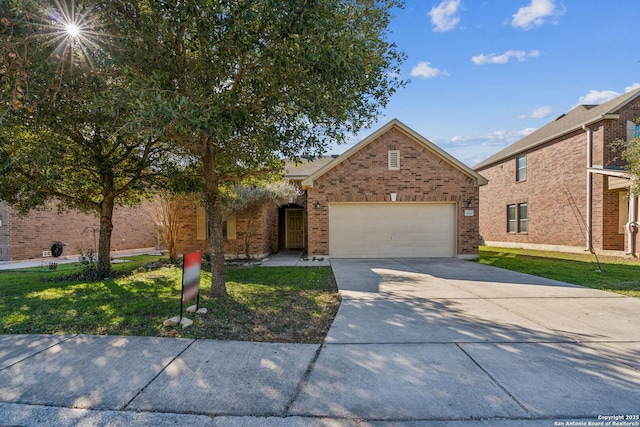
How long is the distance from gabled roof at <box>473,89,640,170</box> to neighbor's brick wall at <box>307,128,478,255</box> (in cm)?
636

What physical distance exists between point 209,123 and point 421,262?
9.49 metres

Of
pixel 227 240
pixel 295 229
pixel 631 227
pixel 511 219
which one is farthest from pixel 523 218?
pixel 227 240

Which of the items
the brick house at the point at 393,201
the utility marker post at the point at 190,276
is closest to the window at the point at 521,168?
Result: the brick house at the point at 393,201

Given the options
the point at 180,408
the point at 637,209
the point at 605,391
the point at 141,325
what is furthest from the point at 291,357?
the point at 637,209

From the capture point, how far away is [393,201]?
1327cm

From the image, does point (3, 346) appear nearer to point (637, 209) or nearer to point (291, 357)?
point (291, 357)

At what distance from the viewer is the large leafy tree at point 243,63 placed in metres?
4.86

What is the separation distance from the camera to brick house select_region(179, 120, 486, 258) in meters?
13.2

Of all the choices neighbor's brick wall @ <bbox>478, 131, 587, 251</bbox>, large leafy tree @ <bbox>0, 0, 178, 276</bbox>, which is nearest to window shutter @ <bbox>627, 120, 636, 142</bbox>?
Answer: neighbor's brick wall @ <bbox>478, 131, 587, 251</bbox>

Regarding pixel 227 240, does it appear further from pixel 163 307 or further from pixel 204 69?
pixel 204 69

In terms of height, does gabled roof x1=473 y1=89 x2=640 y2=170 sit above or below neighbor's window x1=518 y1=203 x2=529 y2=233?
above

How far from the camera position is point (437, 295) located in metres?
6.80

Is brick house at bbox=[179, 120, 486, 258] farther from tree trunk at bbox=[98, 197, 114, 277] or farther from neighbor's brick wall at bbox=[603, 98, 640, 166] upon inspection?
neighbor's brick wall at bbox=[603, 98, 640, 166]

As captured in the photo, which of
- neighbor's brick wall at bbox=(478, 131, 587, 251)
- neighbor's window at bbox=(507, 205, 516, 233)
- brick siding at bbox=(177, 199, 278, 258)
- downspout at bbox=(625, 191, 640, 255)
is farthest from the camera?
neighbor's window at bbox=(507, 205, 516, 233)
